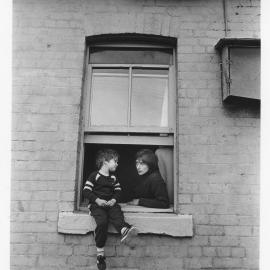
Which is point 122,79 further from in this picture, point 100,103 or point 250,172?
point 250,172

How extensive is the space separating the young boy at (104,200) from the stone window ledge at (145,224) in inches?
4.9

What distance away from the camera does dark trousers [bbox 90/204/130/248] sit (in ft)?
12.6

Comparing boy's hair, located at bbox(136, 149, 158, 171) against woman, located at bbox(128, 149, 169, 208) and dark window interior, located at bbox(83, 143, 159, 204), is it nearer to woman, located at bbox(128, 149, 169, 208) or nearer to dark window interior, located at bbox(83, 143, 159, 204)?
woman, located at bbox(128, 149, 169, 208)

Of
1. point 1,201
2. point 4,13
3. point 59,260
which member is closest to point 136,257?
point 59,260

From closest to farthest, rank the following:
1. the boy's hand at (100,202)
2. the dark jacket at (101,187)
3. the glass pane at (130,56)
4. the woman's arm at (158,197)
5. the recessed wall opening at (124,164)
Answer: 1. the boy's hand at (100,202)
2. the dark jacket at (101,187)
3. the woman's arm at (158,197)
4. the recessed wall opening at (124,164)
5. the glass pane at (130,56)

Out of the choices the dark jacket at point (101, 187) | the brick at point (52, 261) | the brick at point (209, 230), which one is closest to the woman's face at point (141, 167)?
the dark jacket at point (101, 187)

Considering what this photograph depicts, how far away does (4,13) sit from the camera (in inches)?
141

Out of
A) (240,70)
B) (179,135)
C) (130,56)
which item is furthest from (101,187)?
(240,70)

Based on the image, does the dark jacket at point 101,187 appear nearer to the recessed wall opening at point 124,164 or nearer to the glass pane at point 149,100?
the recessed wall opening at point 124,164

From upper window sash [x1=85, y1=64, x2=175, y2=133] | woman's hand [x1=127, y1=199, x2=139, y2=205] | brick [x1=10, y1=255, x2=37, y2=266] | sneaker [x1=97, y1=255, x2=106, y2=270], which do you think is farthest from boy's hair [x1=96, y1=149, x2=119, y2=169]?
brick [x1=10, y1=255, x2=37, y2=266]

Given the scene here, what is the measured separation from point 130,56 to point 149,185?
1714mm

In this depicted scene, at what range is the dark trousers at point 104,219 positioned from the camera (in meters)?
3.85

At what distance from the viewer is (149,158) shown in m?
4.38
